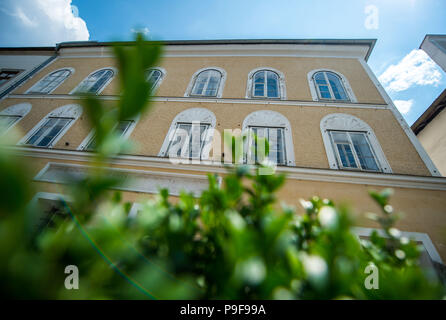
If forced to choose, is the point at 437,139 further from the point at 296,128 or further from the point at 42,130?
the point at 42,130

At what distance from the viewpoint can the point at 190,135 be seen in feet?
20.6

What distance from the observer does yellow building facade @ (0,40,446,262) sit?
4.62m

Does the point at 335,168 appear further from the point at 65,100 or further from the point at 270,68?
the point at 65,100

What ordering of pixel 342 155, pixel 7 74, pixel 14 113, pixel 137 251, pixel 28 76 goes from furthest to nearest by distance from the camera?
pixel 7 74 < pixel 28 76 < pixel 14 113 < pixel 342 155 < pixel 137 251

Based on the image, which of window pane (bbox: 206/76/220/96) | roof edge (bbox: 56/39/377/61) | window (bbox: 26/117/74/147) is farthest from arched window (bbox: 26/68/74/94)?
window pane (bbox: 206/76/220/96)

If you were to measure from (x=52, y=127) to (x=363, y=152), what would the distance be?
979 centimetres

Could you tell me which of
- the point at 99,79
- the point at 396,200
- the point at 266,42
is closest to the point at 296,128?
the point at 396,200

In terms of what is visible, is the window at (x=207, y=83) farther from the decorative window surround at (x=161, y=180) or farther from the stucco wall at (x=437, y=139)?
the stucco wall at (x=437, y=139)

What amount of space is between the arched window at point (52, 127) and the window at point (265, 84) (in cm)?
607

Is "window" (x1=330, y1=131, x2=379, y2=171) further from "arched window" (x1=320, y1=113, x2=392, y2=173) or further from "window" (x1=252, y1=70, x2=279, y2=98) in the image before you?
"window" (x1=252, y1=70, x2=279, y2=98)

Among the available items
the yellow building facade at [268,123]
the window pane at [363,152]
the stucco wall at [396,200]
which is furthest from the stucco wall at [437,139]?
the stucco wall at [396,200]

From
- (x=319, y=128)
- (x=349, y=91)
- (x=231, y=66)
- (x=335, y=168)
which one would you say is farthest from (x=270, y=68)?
(x=335, y=168)

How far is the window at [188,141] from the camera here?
5814 mm
